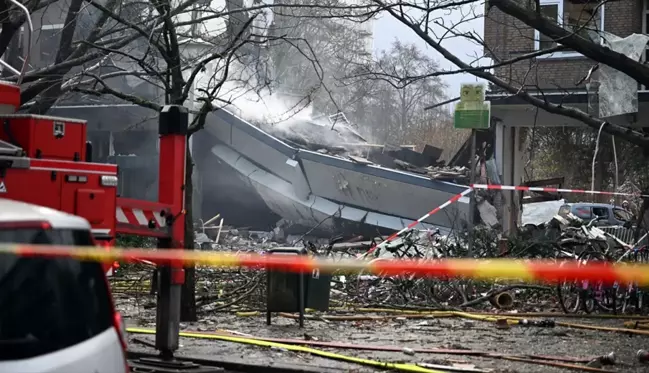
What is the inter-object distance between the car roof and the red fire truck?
324 centimetres

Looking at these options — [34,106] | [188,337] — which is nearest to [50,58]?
[34,106]

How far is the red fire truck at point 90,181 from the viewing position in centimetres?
771

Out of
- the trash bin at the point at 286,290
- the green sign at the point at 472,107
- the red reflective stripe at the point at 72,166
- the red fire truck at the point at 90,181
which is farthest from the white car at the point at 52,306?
the green sign at the point at 472,107

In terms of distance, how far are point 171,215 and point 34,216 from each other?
14.2 ft

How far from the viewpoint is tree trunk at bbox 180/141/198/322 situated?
1090 cm

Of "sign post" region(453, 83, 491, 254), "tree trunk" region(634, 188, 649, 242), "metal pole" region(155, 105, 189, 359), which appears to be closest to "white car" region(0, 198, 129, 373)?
"metal pole" region(155, 105, 189, 359)

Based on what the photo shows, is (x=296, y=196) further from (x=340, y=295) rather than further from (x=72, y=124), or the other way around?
(x=72, y=124)

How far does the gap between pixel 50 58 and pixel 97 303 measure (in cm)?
2386

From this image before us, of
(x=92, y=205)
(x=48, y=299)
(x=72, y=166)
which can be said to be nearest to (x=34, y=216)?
(x=48, y=299)

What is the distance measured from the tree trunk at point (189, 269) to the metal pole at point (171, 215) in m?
2.02

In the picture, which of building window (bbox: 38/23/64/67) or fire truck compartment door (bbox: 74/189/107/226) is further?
building window (bbox: 38/23/64/67)

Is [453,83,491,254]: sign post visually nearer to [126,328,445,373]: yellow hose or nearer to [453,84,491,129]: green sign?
[453,84,491,129]: green sign

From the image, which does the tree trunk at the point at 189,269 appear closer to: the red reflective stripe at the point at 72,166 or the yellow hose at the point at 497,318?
the yellow hose at the point at 497,318

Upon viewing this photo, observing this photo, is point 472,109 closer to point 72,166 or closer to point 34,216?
point 72,166
